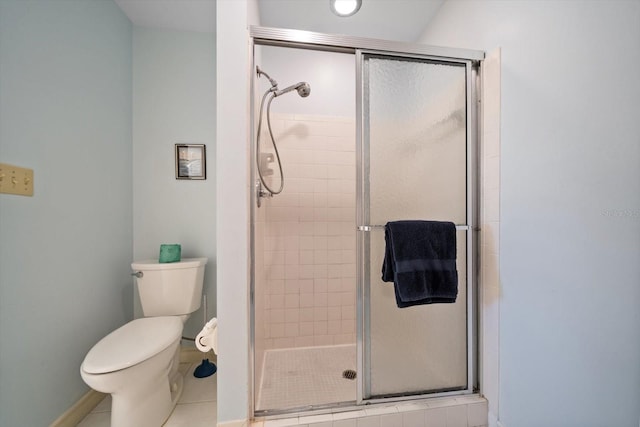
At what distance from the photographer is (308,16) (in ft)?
5.38

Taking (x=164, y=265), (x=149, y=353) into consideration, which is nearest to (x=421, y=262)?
(x=149, y=353)

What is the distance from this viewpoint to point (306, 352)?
6.30ft

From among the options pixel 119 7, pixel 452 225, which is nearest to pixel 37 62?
pixel 119 7

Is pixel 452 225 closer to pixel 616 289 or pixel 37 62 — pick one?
pixel 616 289

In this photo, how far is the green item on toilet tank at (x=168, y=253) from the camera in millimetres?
1665

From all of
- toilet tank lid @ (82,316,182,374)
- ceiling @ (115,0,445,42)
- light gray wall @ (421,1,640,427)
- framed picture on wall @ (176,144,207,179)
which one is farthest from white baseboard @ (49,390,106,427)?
ceiling @ (115,0,445,42)

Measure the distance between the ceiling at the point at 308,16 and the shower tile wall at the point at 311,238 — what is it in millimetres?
608

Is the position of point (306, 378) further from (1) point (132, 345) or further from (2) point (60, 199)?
(2) point (60, 199)

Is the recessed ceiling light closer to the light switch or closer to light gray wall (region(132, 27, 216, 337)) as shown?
light gray wall (region(132, 27, 216, 337))

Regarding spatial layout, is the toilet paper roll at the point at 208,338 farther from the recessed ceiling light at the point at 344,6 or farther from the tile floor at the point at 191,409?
the recessed ceiling light at the point at 344,6

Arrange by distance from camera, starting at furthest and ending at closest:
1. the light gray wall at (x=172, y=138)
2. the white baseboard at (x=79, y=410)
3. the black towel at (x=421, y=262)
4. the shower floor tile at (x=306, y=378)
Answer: the light gray wall at (x=172, y=138)
the shower floor tile at (x=306, y=378)
the white baseboard at (x=79, y=410)
the black towel at (x=421, y=262)

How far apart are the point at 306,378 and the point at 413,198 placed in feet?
4.22

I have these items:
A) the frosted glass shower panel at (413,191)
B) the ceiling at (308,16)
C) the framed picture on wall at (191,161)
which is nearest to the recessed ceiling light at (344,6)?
the ceiling at (308,16)

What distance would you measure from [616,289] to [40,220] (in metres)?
2.29
